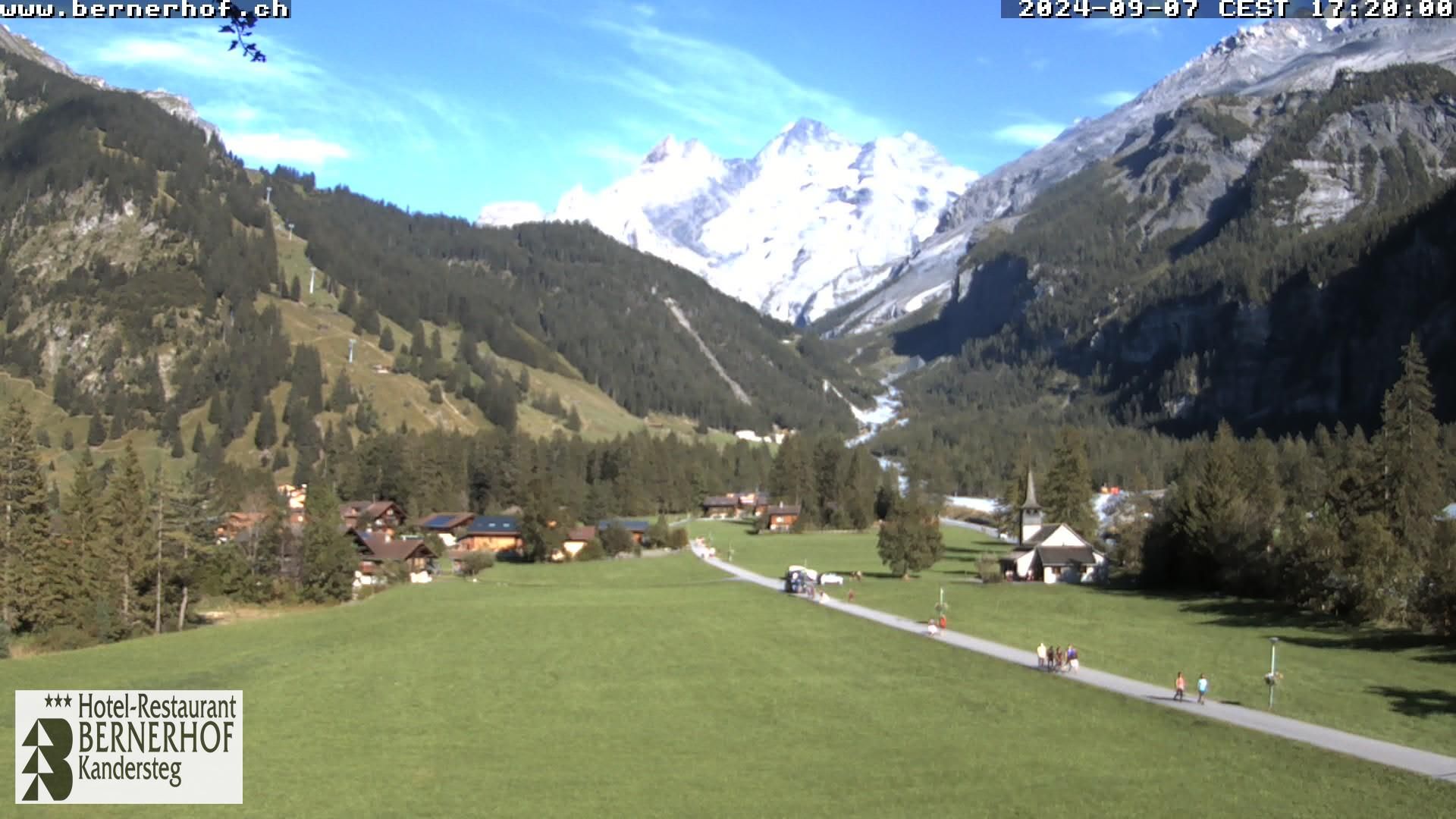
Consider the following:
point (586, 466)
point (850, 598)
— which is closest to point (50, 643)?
point (850, 598)

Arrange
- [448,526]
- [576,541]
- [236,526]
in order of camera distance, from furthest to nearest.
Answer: [448,526]
[576,541]
[236,526]

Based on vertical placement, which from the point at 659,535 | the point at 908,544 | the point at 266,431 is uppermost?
the point at 266,431

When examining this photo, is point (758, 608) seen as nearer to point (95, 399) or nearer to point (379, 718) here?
point (379, 718)

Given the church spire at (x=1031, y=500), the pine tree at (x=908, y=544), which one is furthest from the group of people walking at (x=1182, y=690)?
the church spire at (x=1031, y=500)

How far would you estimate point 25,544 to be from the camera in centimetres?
6888

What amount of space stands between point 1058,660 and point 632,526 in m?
100

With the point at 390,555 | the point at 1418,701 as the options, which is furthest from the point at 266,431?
the point at 1418,701

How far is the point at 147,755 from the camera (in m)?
35.1

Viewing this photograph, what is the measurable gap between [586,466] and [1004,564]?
10061 centimetres

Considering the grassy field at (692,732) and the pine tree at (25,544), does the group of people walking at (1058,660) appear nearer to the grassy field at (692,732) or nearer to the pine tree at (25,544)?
the grassy field at (692,732)

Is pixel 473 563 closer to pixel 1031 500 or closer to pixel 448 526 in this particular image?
pixel 448 526

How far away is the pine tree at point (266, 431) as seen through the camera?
189250 mm

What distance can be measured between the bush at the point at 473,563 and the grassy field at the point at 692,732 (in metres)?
42.7

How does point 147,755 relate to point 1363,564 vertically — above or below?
below
